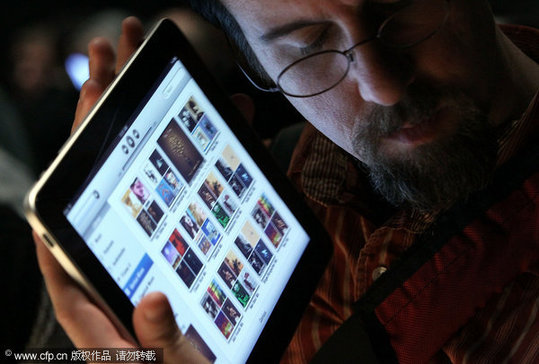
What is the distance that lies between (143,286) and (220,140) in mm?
248

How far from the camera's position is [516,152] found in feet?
2.73

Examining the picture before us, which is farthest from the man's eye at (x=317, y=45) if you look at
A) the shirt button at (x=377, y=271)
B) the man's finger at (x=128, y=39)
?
the shirt button at (x=377, y=271)

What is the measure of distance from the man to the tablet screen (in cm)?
14

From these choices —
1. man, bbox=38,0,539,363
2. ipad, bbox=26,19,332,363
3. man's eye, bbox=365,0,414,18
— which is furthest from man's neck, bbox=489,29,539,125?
ipad, bbox=26,19,332,363

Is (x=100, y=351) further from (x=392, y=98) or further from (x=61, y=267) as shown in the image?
(x=392, y=98)

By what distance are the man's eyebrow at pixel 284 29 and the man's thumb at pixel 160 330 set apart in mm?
400

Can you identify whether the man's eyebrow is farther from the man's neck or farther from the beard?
the man's neck

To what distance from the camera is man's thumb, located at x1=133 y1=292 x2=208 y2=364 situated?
558 mm

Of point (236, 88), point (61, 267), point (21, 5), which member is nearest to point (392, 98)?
point (61, 267)

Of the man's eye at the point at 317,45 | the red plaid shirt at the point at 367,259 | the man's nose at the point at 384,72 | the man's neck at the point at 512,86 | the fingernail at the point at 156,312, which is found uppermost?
the man's eye at the point at 317,45

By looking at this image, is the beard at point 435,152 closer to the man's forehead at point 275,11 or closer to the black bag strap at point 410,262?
the black bag strap at point 410,262

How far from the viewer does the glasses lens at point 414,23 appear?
765 millimetres

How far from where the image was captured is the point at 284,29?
79 cm

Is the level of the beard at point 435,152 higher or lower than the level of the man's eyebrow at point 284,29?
lower
